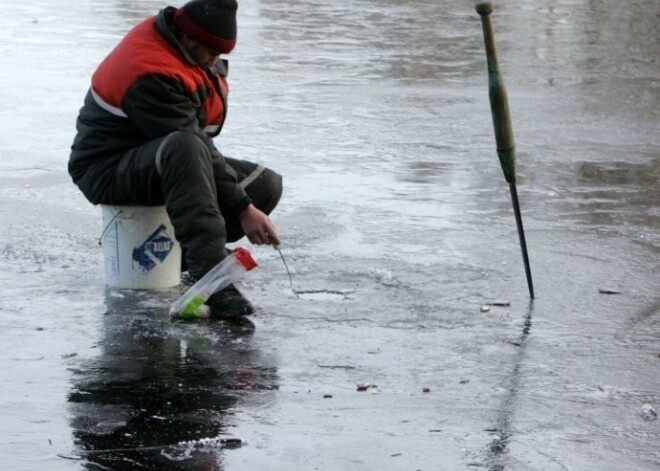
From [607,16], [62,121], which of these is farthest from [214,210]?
[607,16]

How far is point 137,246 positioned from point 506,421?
6.74ft

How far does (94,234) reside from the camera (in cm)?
694

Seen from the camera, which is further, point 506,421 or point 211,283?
point 211,283

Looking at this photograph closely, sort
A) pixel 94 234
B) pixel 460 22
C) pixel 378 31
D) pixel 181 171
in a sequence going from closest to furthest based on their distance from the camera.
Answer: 1. pixel 181 171
2. pixel 94 234
3. pixel 378 31
4. pixel 460 22

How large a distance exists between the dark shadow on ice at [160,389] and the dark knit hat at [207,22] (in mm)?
1107

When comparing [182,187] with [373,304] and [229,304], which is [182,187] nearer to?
[229,304]

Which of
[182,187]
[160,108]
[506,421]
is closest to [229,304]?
[182,187]

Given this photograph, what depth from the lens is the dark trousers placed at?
560 centimetres

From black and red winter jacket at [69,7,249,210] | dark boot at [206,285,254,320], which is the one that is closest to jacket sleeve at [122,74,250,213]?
black and red winter jacket at [69,7,249,210]

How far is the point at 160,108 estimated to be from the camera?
223 inches

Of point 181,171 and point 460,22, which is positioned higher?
point 181,171

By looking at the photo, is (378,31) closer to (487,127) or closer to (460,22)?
(460,22)

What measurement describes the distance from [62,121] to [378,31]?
6.67 metres

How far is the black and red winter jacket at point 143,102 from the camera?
18.6 feet
